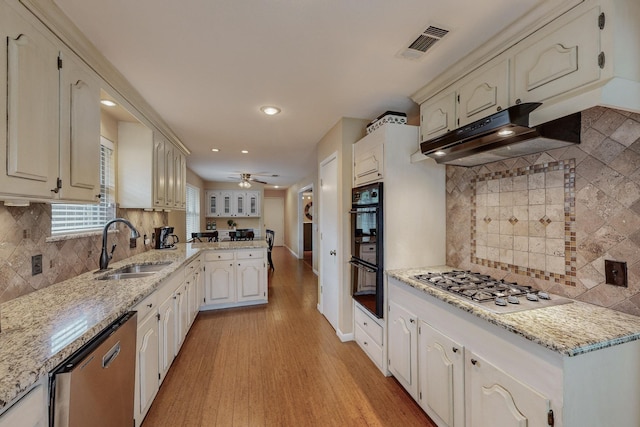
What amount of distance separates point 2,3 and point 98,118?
73cm

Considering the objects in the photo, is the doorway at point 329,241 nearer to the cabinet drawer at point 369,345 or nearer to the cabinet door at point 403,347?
the cabinet drawer at point 369,345

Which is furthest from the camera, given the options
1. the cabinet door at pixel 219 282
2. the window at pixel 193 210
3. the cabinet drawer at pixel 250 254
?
the window at pixel 193 210

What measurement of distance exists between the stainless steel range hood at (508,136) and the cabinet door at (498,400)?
1.17 metres

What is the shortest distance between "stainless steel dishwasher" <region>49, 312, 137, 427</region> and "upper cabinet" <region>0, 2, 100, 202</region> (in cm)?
73

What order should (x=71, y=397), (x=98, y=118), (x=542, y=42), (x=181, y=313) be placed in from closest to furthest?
(x=71, y=397) < (x=542, y=42) < (x=98, y=118) < (x=181, y=313)

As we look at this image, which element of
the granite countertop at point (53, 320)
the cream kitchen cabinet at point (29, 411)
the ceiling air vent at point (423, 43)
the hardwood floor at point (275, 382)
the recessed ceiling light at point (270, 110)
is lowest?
the hardwood floor at point (275, 382)

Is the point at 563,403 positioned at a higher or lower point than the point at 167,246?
lower

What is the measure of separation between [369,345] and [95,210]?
2.81m

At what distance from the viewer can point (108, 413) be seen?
1204 mm

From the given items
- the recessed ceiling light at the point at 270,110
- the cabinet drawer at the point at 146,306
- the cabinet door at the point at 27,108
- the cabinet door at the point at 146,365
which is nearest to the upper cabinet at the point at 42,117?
the cabinet door at the point at 27,108

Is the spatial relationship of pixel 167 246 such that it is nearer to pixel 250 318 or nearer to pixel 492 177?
pixel 250 318

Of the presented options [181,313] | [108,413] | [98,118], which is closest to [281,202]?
[181,313]

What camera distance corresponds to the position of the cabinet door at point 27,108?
3.57 ft

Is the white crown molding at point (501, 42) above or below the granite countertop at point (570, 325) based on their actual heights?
above
